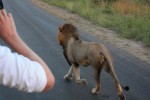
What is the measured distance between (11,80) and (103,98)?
5.30 m

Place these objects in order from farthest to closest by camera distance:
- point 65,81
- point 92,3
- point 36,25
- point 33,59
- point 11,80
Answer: point 92,3
point 36,25
point 65,81
point 33,59
point 11,80

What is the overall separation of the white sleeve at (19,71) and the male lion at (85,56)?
4.83m

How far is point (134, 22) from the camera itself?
17516mm

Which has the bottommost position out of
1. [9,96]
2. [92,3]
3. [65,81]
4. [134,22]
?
[92,3]

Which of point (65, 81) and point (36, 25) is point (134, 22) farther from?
point (65, 81)

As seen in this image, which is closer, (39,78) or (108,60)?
(39,78)

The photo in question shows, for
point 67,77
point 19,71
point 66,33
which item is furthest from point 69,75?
point 19,71

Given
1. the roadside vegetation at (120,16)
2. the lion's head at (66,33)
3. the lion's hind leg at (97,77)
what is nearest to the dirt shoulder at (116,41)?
the roadside vegetation at (120,16)

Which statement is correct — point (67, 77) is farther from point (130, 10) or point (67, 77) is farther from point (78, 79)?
point (130, 10)

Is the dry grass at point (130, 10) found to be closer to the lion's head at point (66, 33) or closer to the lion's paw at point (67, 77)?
the lion's paw at point (67, 77)

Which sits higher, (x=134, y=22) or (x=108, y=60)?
(x=108, y=60)

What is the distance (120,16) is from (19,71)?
1891 centimetres

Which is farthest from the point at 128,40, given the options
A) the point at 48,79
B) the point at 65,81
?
the point at 48,79

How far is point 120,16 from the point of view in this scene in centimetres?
2028
